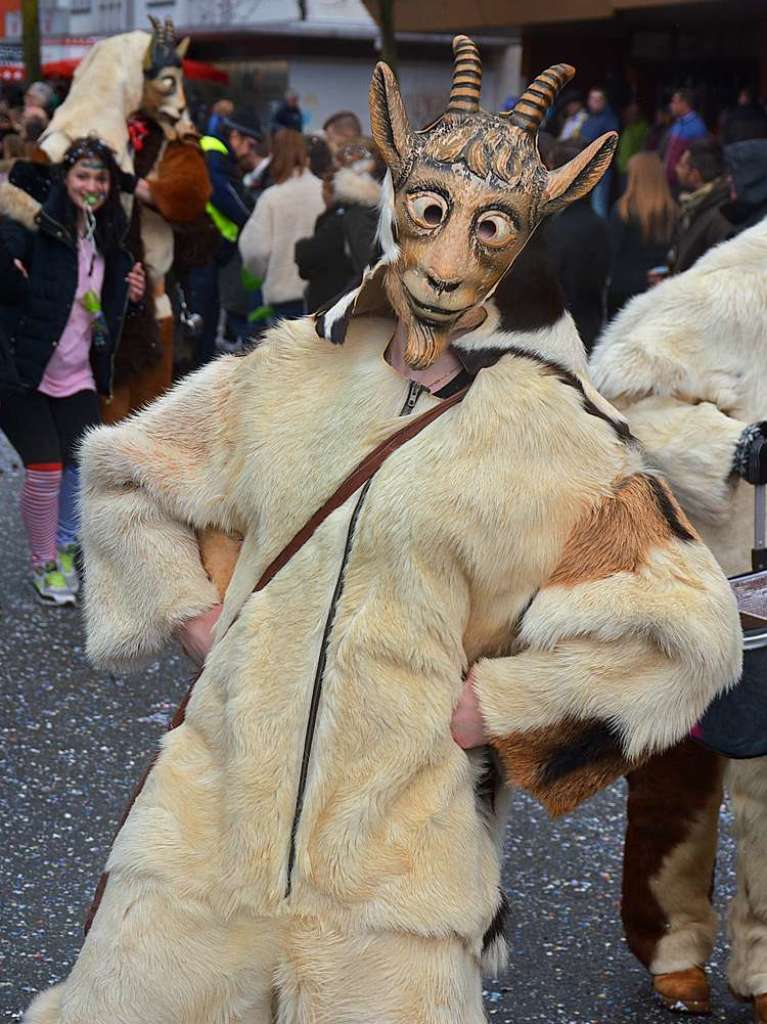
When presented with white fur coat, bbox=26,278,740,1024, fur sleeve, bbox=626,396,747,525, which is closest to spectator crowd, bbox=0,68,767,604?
white fur coat, bbox=26,278,740,1024

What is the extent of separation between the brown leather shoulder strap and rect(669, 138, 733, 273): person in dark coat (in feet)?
9.10

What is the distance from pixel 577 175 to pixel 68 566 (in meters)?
5.07

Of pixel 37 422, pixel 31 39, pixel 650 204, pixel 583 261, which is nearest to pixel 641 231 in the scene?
pixel 650 204

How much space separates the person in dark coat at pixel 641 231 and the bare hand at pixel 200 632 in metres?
6.84

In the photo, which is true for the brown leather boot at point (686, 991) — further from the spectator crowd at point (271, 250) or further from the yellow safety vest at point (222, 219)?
the yellow safety vest at point (222, 219)

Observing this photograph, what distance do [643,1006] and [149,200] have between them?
4793 millimetres

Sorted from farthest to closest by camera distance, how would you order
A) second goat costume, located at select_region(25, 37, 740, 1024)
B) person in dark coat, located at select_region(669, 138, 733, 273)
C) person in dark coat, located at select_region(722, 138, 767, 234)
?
person in dark coat, located at select_region(669, 138, 733, 273)
person in dark coat, located at select_region(722, 138, 767, 234)
second goat costume, located at select_region(25, 37, 740, 1024)

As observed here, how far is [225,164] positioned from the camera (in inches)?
402

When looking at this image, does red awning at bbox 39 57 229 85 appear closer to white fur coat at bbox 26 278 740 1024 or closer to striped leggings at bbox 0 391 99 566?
striped leggings at bbox 0 391 99 566

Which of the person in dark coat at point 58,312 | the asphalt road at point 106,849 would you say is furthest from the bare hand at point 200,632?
the person in dark coat at point 58,312

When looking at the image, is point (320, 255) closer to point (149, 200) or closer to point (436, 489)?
point (149, 200)

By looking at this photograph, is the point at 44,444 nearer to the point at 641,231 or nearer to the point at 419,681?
the point at 641,231

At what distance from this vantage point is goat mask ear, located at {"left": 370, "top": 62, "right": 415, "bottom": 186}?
2457 mm

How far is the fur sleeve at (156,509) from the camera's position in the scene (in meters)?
2.68
